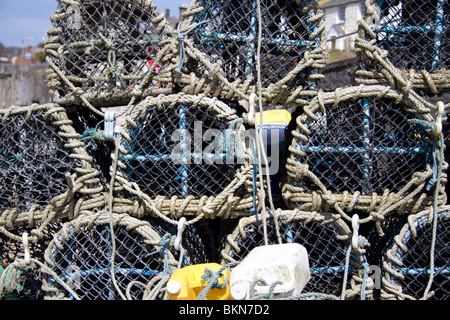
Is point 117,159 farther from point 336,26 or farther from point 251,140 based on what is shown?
point 336,26

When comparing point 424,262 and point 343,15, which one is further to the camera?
point 343,15

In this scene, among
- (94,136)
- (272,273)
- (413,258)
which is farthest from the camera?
(94,136)

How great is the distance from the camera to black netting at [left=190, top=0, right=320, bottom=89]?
5.65 ft

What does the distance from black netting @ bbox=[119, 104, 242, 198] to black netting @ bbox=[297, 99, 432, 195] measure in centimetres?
32

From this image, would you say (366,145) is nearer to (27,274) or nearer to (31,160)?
(31,160)

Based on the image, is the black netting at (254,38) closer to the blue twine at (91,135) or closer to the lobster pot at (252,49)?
the lobster pot at (252,49)

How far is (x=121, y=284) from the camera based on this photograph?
172 cm

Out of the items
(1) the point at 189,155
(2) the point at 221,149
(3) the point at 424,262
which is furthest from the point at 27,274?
(3) the point at 424,262

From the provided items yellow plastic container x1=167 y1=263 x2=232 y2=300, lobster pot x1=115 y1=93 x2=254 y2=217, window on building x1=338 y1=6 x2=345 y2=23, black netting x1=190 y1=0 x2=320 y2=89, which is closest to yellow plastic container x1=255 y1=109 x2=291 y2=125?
black netting x1=190 y1=0 x2=320 y2=89

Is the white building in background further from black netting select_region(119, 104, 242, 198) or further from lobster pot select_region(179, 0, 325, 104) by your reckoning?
black netting select_region(119, 104, 242, 198)

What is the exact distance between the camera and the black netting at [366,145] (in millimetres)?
1695

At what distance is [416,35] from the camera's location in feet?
5.89

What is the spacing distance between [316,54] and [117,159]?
90 cm

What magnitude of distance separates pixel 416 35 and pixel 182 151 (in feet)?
3.58
